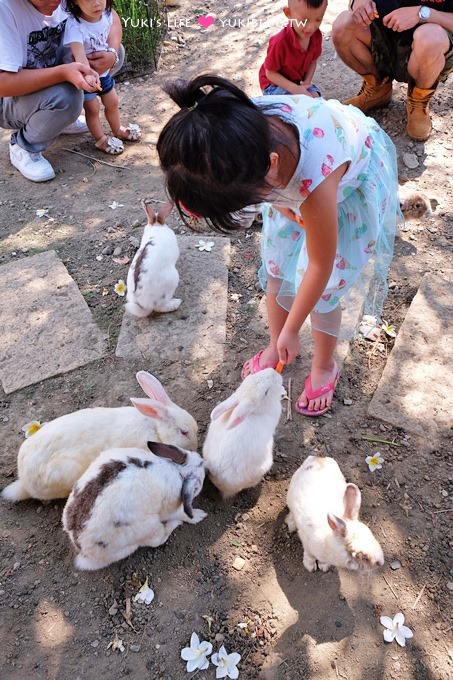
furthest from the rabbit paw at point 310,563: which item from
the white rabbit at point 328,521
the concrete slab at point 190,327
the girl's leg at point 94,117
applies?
the girl's leg at point 94,117

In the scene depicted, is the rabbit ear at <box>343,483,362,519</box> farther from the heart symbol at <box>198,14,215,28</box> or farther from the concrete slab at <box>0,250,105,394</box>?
the heart symbol at <box>198,14,215,28</box>

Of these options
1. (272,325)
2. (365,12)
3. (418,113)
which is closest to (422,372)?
(272,325)

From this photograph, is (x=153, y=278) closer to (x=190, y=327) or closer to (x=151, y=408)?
(x=190, y=327)

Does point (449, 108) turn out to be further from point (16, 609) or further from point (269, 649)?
point (16, 609)

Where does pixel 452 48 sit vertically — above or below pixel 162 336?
above

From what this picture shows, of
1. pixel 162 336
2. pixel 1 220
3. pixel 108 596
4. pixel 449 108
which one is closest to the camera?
pixel 108 596

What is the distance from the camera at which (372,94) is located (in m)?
4.57

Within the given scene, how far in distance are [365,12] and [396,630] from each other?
4.24m

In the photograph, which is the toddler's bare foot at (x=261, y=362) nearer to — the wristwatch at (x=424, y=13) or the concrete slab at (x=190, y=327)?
the concrete slab at (x=190, y=327)

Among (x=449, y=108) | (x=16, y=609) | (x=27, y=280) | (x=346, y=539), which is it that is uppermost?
(x=449, y=108)

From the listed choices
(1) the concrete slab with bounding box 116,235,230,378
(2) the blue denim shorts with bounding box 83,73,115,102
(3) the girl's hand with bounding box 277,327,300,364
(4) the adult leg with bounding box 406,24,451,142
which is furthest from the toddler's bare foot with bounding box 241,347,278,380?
(2) the blue denim shorts with bounding box 83,73,115,102

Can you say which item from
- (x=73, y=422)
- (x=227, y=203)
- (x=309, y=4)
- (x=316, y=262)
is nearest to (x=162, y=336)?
(x=73, y=422)

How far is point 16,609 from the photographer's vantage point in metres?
2.09

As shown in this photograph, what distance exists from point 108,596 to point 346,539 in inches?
37.0
